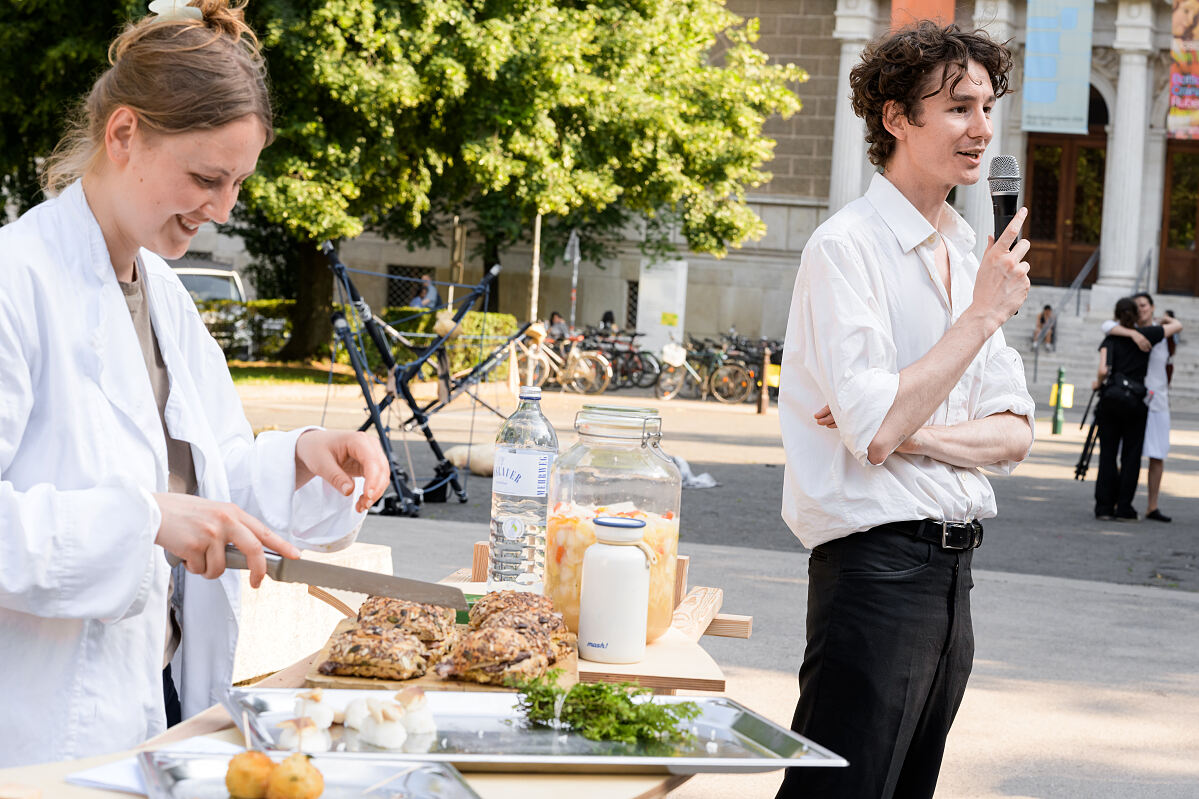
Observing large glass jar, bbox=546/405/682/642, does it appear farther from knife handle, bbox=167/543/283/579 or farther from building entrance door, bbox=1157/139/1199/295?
building entrance door, bbox=1157/139/1199/295

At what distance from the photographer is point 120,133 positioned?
86.2 inches

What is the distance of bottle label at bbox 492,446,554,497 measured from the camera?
3.17 m

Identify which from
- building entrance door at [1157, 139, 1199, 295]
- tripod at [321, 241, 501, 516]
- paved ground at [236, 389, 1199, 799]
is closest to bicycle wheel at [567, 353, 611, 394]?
paved ground at [236, 389, 1199, 799]

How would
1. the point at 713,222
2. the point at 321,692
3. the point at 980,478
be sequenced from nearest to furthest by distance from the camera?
the point at 321,692
the point at 980,478
the point at 713,222

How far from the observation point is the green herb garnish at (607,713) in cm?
197

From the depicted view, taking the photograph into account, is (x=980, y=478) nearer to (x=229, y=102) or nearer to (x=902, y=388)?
(x=902, y=388)

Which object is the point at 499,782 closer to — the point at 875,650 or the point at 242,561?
the point at 242,561

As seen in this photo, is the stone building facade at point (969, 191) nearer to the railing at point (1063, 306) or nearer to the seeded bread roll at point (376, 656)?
the railing at point (1063, 306)

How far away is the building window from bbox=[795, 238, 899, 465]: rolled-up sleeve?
32.4 metres

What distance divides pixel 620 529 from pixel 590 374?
22.7m

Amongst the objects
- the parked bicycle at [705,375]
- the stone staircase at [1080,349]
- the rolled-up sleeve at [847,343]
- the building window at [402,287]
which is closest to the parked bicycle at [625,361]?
the parked bicycle at [705,375]

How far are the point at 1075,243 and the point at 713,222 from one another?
11.8 metres

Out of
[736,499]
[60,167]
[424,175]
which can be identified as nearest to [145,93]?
[60,167]

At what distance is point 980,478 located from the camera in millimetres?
2906
